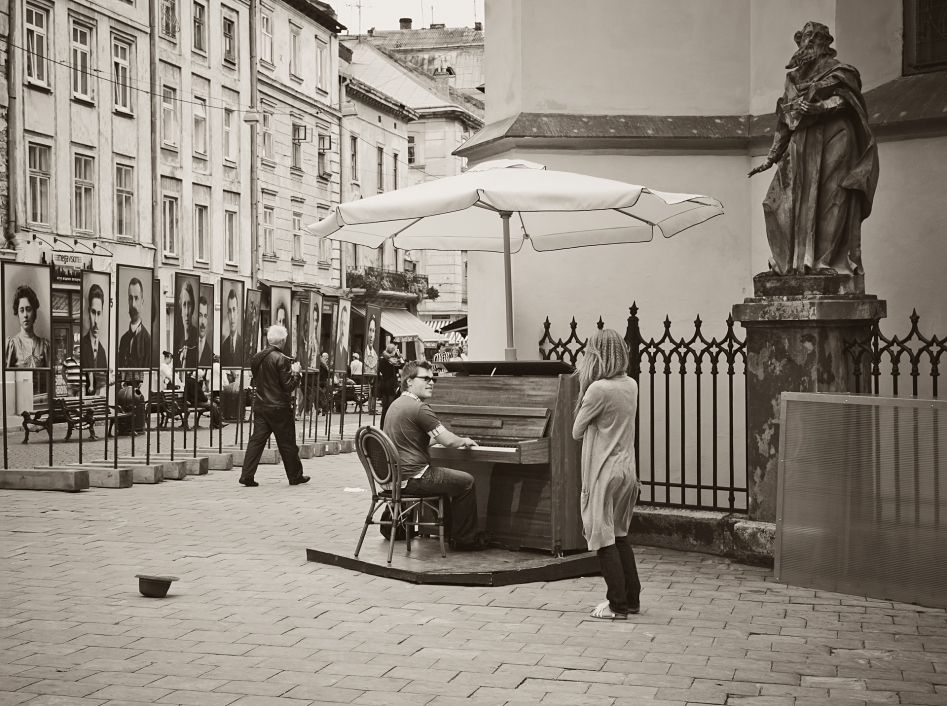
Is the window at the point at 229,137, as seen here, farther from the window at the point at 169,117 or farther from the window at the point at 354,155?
the window at the point at 354,155

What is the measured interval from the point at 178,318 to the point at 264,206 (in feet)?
88.3

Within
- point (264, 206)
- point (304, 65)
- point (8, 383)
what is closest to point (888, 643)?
point (8, 383)

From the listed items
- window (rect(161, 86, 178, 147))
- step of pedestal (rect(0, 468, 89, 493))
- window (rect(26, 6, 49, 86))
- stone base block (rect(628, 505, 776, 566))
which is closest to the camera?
stone base block (rect(628, 505, 776, 566))

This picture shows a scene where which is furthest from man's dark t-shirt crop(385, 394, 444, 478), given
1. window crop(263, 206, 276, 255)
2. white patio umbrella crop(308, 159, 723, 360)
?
window crop(263, 206, 276, 255)

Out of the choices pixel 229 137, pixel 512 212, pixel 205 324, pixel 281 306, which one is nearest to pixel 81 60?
pixel 229 137

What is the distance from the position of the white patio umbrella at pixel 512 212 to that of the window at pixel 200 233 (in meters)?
27.5

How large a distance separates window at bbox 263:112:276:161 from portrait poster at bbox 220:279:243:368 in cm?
2553

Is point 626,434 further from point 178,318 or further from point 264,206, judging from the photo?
point 264,206

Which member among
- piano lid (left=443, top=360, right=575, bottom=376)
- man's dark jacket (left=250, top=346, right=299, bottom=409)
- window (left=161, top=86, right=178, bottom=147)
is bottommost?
man's dark jacket (left=250, top=346, right=299, bottom=409)

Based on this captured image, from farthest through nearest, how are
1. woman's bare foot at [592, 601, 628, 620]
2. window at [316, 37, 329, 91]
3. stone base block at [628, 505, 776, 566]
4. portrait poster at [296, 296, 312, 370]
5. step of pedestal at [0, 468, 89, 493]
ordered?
1. window at [316, 37, 329, 91]
2. portrait poster at [296, 296, 312, 370]
3. step of pedestal at [0, 468, 89, 493]
4. stone base block at [628, 505, 776, 566]
5. woman's bare foot at [592, 601, 628, 620]

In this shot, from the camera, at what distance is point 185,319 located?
706 inches

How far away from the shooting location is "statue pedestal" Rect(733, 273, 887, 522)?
364 inches

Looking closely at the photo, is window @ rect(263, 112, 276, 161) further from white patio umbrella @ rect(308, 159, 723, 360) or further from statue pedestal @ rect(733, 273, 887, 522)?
statue pedestal @ rect(733, 273, 887, 522)

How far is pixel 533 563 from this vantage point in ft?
29.6
